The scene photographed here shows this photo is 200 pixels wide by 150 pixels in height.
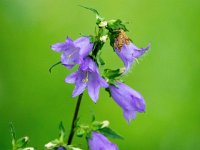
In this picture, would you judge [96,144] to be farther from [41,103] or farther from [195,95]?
[195,95]

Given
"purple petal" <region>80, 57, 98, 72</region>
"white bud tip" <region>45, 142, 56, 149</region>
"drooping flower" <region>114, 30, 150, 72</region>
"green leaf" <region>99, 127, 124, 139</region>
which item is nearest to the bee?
"drooping flower" <region>114, 30, 150, 72</region>

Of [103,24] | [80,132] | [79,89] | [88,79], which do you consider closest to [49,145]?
[80,132]

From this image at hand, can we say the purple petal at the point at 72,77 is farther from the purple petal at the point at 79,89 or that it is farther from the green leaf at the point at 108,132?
the green leaf at the point at 108,132

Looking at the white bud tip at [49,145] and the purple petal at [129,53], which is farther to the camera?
the purple petal at [129,53]

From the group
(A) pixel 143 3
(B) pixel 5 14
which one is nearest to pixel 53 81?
(B) pixel 5 14

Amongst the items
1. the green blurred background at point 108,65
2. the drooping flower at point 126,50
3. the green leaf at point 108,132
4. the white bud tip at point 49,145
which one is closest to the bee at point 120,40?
the drooping flower at point 126,50

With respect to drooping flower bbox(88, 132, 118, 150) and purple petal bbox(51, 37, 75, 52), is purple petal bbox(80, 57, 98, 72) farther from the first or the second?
drooping flower bbox(88, 132, 118, 150)
